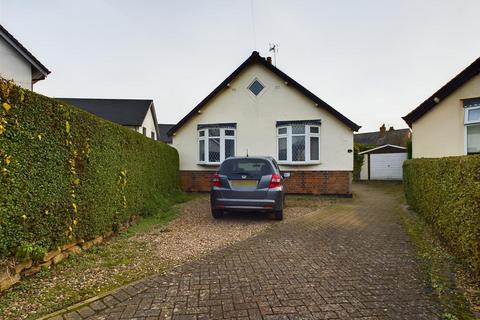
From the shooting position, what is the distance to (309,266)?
3.98m

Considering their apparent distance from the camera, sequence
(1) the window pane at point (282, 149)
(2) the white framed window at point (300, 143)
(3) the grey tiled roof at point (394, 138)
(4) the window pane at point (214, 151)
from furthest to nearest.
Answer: (3) the grey tiled roof at point (394, 138)
(4) the window pane at point (214, 151)
(1) the window pane at point (282, 149)
(2) the white framed window at point (300, 143)

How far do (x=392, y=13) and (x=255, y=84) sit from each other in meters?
6.54

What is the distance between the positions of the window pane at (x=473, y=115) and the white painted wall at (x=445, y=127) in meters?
0.22

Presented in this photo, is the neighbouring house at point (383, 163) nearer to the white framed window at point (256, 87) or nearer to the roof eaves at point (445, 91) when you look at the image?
the roof eaves at point (445, 91)

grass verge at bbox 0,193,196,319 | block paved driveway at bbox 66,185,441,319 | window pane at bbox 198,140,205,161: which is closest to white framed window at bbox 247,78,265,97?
window pane at bbox 198,140,205,161

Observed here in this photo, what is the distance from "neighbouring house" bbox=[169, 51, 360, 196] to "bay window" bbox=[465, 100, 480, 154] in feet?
13.6

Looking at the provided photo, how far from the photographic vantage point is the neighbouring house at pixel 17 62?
1064 centimetres

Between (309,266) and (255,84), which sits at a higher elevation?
(255,84)

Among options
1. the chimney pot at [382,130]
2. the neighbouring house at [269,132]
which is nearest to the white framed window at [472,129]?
the neighbouring house at [269,132]

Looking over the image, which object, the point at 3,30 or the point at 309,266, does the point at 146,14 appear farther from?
the point at 309,266

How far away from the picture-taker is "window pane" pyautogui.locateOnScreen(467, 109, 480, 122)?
10.2 metres

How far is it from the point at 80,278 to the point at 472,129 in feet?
44.1

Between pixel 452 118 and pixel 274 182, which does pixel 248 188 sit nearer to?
pixel 274 182

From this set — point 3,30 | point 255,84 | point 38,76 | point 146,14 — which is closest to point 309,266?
point 146,14
